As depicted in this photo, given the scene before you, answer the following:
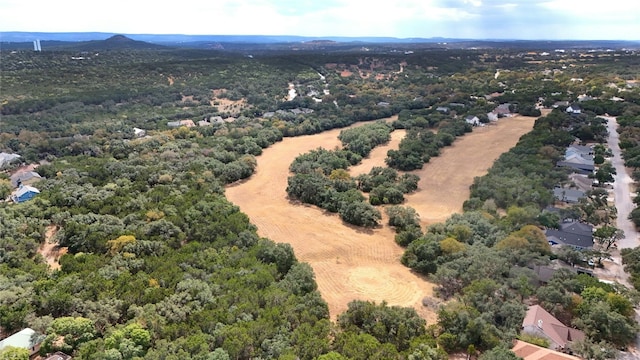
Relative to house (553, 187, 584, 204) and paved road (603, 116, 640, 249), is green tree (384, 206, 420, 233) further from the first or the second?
paved road (603, 116, 640, 249)

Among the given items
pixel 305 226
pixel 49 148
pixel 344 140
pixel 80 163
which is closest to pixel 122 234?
pixel 305 226

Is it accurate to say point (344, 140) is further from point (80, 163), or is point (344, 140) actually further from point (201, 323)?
point (201, 323)

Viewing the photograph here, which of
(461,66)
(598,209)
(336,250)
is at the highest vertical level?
(461,66)

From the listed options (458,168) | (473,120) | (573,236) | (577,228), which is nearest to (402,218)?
(573,236)

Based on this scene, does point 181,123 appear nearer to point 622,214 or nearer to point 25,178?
point 25,178

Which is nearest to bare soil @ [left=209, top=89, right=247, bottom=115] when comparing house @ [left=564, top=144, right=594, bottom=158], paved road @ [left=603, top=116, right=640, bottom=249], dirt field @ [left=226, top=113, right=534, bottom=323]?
dirt field @ [left=226, top=113, right=534, bottom=323]

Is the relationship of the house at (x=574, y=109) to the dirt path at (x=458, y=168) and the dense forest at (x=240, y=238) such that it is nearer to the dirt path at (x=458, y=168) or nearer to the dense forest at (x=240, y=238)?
the dense forest at (x=240, y=238)

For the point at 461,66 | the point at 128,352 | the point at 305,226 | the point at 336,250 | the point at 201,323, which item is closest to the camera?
the point at 128,352
